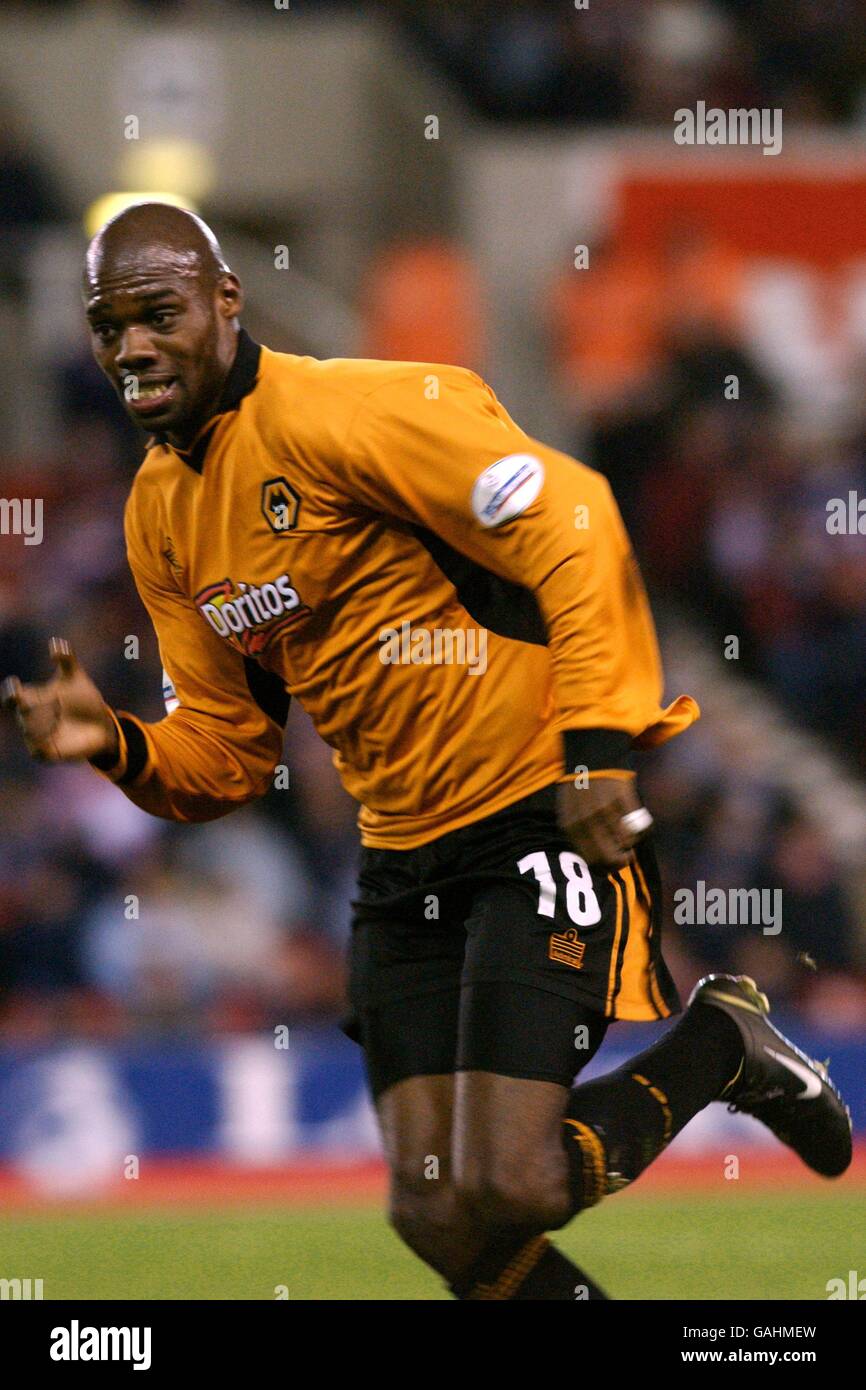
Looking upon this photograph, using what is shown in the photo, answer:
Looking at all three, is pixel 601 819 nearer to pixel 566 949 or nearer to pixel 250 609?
pixel 566 949

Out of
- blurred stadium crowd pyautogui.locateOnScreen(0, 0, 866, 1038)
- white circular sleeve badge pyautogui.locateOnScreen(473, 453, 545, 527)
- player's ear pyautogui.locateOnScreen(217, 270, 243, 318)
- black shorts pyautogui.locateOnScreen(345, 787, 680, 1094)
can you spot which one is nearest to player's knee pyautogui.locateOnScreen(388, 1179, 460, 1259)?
black shorts pyautogui.locateOnScreen(345, 787, 680, 1094)

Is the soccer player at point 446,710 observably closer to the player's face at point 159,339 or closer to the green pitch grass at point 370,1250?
the player's face at point 159,339

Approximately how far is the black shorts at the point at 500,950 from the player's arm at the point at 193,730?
37cm

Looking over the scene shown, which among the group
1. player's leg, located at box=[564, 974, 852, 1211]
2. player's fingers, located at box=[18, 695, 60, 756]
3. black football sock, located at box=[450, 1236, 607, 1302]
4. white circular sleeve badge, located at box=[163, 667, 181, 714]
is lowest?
black football sock, located at box=[450, 1236, 607, 1302]

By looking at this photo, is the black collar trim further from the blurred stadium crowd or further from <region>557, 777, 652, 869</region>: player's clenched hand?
the blurred stadium crowd

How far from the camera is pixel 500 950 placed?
13.2ft

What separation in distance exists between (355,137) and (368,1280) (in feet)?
26.5

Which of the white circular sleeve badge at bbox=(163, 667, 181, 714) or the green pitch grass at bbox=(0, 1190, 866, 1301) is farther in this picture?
the green pitch grass at bbox=(0, 1190, 866, 1301)

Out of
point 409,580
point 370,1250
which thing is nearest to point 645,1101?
point 409,580

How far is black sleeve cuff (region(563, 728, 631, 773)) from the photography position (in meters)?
3.82

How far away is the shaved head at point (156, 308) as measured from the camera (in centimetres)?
401

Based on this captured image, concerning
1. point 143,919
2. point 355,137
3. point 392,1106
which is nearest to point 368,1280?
point 392,1106

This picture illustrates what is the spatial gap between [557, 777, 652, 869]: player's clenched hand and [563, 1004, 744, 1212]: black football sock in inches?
21.2

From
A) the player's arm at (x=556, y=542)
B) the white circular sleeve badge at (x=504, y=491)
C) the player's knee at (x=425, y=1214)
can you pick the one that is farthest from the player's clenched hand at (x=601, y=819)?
the player's knee at (x=425, y=1214)
